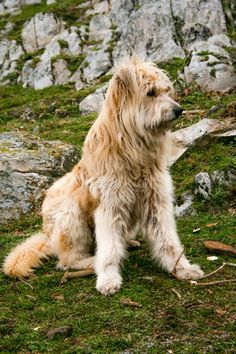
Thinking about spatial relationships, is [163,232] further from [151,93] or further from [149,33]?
[149,33]

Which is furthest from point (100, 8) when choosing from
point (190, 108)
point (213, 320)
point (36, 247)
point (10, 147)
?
point (213, 320)

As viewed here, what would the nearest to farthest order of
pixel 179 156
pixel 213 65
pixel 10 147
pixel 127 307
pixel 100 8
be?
1. pixel 127 307
2. pixel 179 156
3. pixel 10 147
4. pixel 213 65
5. pixel 100 8

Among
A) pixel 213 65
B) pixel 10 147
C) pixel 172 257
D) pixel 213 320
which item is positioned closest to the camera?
pixel 213 320

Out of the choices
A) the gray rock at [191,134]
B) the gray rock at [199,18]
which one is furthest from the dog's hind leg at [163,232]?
the gray rock at [199,18]

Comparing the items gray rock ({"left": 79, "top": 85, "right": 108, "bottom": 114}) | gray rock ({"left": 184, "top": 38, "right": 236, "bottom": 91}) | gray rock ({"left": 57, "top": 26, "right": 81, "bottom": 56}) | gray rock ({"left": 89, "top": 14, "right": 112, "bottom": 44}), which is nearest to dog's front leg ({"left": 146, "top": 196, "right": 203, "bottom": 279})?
gray rock ({"left": 184, "top": 38, "right": 236, "bottom": 91})

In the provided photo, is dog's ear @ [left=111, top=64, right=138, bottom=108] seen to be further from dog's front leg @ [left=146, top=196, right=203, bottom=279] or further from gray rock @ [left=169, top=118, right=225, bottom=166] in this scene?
gray rock @ [left=169, top=118, right=225, bottom=166]

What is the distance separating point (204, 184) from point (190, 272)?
315 centimetres

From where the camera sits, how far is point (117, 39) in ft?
120

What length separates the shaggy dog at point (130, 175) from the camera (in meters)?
6.31

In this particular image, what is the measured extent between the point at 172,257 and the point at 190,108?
11.0 m

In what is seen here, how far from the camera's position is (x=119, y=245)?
21.6ft

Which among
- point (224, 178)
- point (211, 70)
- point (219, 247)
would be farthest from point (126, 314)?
point (211, 70)

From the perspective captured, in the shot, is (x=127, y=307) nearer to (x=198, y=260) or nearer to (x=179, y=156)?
(x=198, y=260)

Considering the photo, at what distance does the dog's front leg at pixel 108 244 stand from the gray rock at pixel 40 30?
36.9 metres
